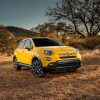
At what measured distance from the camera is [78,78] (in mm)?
13938

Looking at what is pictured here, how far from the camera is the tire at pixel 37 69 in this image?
14730 millimetres

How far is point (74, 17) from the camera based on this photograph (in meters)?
44.7

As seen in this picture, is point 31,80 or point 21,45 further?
point 21,45

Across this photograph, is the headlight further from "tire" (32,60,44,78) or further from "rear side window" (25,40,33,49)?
"rear side window" (25,40,33,49)

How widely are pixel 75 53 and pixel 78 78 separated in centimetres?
156

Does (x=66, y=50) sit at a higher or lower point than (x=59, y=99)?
higher

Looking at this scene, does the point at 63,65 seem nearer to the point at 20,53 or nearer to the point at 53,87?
the point at 53,87

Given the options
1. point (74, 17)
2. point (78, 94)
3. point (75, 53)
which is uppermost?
point (74, 17)

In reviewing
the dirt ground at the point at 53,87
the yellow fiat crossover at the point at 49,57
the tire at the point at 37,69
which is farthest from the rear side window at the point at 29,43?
the dirt ground at the point at 53,87

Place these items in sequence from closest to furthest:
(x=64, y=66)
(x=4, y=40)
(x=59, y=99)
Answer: (x=59, y=99), (x=64, y=66), (x=4, y=40)

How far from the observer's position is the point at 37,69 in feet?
49.1

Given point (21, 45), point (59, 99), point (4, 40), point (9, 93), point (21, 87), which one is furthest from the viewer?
point (4, 40)

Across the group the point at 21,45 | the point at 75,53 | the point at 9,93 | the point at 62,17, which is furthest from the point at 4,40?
the point at 9,93

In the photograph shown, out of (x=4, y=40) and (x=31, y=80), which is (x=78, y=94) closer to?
(x=31, y=80)
